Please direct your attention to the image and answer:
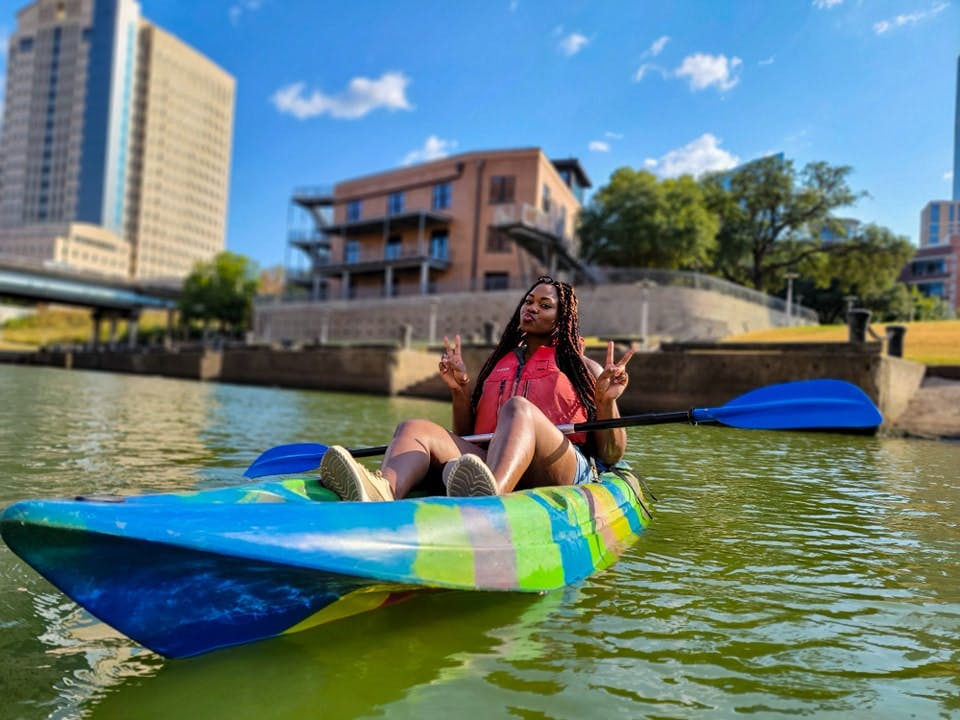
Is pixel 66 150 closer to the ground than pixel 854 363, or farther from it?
farther from it

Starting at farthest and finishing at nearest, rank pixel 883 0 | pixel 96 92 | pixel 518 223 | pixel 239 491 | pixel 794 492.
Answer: pixel 96 92 < pixel 518 223 < pixel 883 0 < pixel 794 492 < pixel 239 491

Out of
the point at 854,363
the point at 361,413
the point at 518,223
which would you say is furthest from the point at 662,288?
the point at 361,413

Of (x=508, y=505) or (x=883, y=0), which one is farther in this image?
(x=883, y=0)

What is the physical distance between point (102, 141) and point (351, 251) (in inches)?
3503

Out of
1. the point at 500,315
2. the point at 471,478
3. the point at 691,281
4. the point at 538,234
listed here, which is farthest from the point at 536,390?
the point at 538,234

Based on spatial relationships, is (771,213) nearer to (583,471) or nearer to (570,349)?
(570,349)

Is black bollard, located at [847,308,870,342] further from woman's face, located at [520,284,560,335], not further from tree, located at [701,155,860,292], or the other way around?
tree, located at [701,155,860,292]

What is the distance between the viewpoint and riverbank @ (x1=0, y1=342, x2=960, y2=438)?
14312mm

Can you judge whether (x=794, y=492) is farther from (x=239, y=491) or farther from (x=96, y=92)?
(x=96, y=92)

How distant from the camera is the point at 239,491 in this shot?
2.80m

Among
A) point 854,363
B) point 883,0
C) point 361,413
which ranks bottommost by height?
point 361,413

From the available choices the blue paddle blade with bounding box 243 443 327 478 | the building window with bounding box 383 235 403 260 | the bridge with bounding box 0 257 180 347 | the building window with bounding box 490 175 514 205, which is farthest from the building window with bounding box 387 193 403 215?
the blue paddle blade with bounding box 243 443 327 478

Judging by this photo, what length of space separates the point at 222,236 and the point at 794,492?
150 metres

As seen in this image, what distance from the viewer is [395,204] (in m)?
47.0
